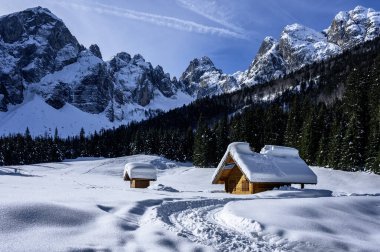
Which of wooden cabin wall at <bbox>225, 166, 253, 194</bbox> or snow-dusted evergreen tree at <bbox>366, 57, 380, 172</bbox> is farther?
snow-dusted evergreen tree at <bbox>366, 57, 380, 172</bbox>

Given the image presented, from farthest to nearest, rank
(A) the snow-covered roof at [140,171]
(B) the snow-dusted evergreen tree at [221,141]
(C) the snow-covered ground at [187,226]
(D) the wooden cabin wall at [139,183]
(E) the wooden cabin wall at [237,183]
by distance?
(B) the snow-dusted evergreen tree at [221,141] < (D) the wooden cabin wall at [139,183] < (A) the snow-covered roof at [140,171] < (E) the wooden cabin wall at [237,183] < (C) the snow-covered ground at [187,226]

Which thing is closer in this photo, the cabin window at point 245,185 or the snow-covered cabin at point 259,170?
the snow-covered cabin at point 259,170

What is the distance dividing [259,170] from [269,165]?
5.48 feet

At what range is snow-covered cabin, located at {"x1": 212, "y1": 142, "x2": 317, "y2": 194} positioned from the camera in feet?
111

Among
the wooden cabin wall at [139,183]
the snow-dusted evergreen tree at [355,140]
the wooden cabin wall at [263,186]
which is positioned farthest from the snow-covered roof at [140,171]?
the snow-dusted evergreen tree at [355,140]

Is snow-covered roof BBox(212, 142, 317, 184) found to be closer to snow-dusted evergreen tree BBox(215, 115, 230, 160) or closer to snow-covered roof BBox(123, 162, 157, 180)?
snow-covered roof BBox(123, 162, 157, 180)

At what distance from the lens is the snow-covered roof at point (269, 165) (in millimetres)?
33781

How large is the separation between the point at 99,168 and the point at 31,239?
7829 centimetres

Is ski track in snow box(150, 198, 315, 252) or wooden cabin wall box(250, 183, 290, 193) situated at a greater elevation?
wooden cabin wall box(250, 183, 290, 193)

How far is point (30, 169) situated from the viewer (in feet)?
307

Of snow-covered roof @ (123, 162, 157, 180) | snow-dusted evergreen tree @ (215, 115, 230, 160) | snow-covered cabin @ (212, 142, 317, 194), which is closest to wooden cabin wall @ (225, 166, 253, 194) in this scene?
snow-covered cabin @ (212, 142, 317, 194)

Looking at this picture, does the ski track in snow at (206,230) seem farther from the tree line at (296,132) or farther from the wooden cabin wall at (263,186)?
the tree line at (296,132)

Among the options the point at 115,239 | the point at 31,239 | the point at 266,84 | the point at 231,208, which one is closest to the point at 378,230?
the point at 231,208

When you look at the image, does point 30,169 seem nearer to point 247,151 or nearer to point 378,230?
point 247,151
